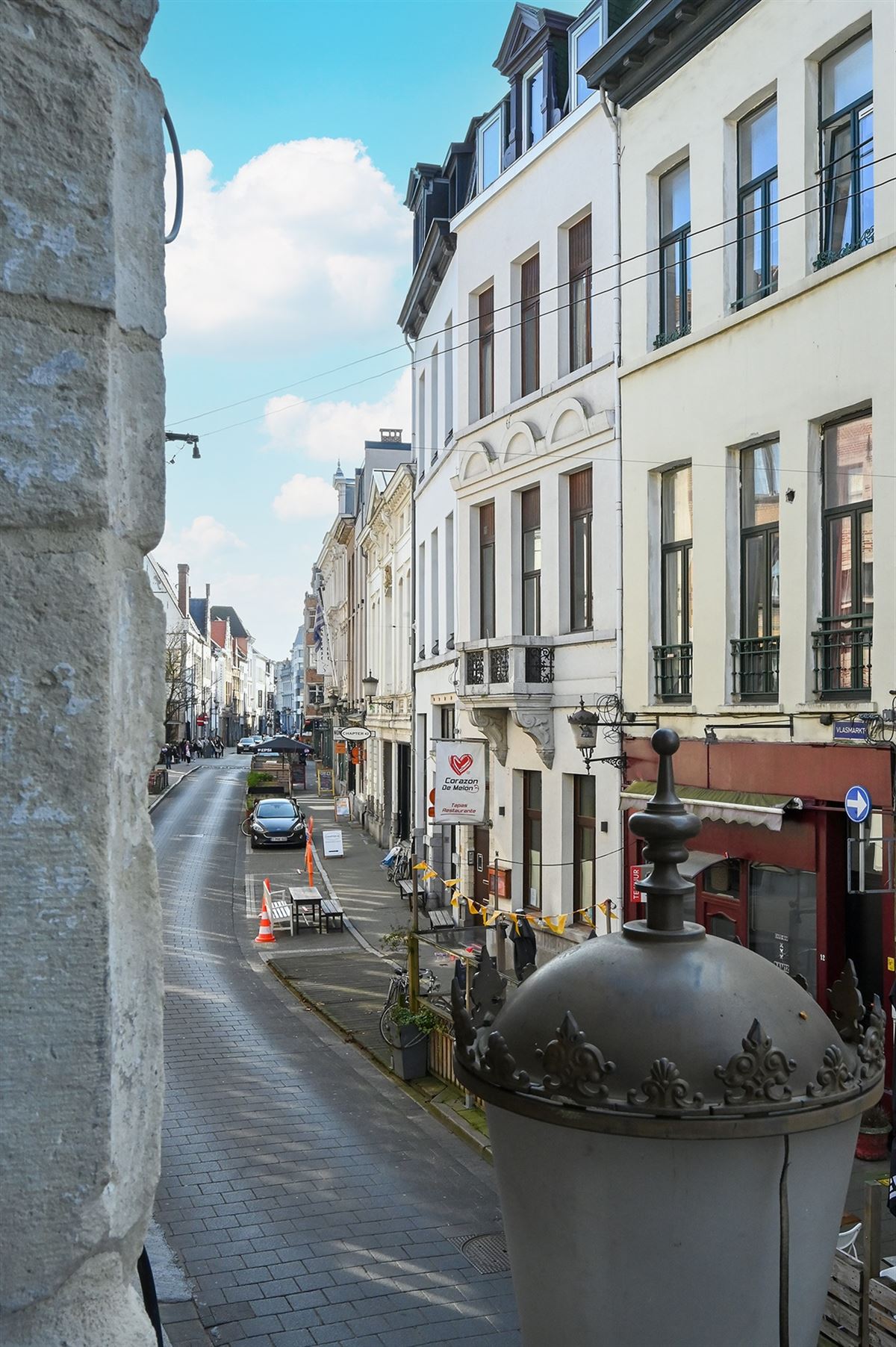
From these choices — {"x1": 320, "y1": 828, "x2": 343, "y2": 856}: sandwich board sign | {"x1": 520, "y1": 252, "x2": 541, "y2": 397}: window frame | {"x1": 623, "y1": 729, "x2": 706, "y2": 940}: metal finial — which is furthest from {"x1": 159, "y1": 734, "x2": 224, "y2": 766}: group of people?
{"x1": 623, "y1": 729, "x2": 706, "y2": 940}: metal finial

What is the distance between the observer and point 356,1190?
10078mm

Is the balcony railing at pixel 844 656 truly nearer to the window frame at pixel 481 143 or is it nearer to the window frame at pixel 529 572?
the window frame at pixel 529 572

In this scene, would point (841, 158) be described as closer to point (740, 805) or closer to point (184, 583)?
point (740, 805)

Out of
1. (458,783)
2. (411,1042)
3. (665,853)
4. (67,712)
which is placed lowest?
(411,1042)

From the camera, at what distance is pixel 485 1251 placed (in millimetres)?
8852

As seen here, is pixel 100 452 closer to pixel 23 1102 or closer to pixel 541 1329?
pixel 23 1102

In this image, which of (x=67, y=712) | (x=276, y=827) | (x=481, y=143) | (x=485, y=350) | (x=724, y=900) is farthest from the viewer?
(x=276, y=827)

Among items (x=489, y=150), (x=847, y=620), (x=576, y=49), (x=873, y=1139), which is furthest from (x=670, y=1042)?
(x=489, y=150)

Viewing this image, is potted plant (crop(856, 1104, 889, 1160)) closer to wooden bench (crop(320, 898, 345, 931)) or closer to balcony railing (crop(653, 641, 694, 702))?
balcony railing (crop(653, 641, 694, 702))

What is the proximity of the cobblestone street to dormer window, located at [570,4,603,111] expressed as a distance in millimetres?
14259

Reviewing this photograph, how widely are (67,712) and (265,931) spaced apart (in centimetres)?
2179

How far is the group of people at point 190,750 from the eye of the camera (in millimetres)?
75938

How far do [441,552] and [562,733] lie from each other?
8.84 metres

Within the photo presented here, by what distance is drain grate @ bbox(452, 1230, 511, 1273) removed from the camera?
28.1 feet
